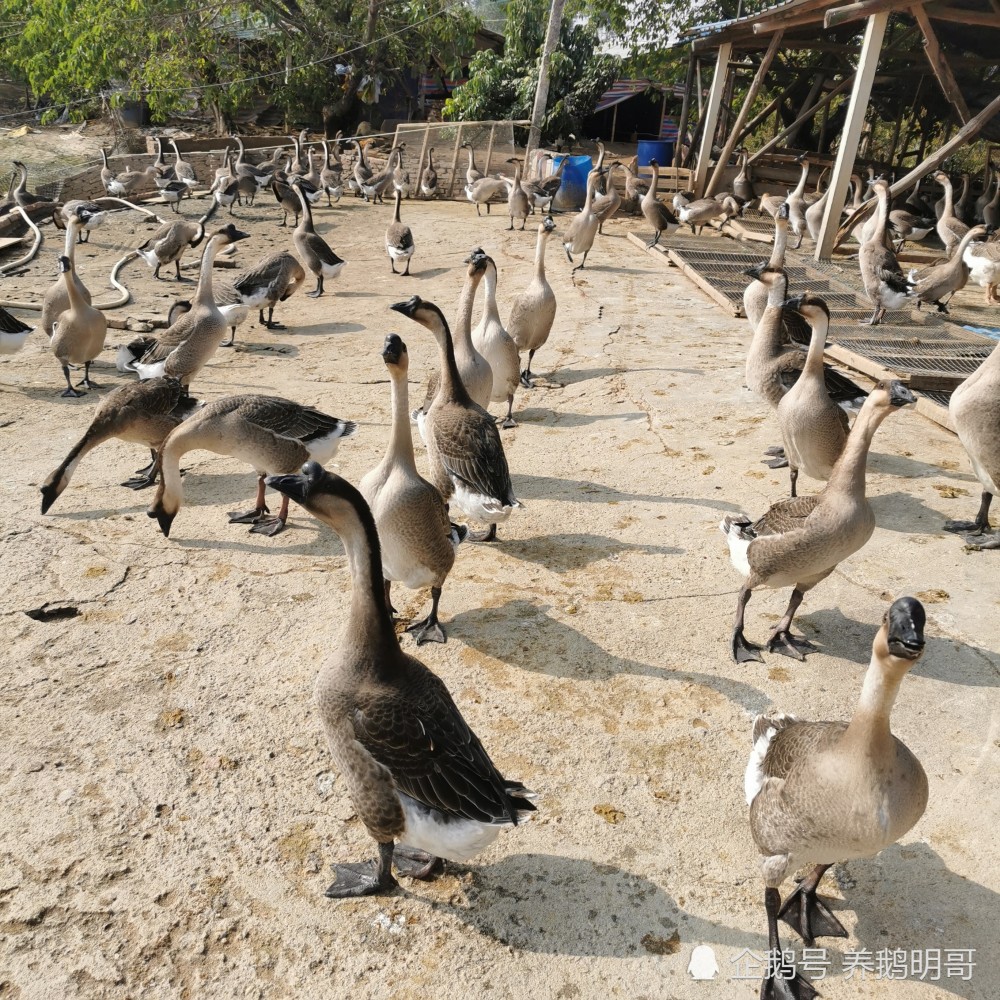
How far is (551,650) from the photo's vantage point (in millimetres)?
4949

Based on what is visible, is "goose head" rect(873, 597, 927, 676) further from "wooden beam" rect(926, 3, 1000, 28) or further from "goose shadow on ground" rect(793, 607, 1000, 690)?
"wooden beam" rect(926, 3, 1000, 28)

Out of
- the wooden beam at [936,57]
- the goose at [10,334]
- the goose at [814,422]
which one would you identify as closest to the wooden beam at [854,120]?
the wooden beam at [936,57]

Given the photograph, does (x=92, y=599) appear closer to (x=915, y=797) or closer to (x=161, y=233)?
(x=915, y=797)

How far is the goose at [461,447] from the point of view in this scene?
5.75m

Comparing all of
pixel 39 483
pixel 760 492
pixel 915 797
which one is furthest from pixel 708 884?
pixel 39 483

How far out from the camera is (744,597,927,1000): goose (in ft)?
9.45

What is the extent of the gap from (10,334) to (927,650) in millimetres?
9360

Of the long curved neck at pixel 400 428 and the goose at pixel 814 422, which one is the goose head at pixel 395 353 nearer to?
the long curved neck at pixel 400 428

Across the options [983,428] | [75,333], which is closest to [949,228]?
[983,428]

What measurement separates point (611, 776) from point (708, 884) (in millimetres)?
700

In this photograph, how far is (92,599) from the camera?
5.30 metres

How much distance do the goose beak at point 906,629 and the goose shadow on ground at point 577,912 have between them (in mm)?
1380

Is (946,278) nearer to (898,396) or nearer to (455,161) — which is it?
(898,396)

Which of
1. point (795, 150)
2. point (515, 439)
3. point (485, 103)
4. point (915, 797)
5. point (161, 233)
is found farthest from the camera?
point (485, 103)
